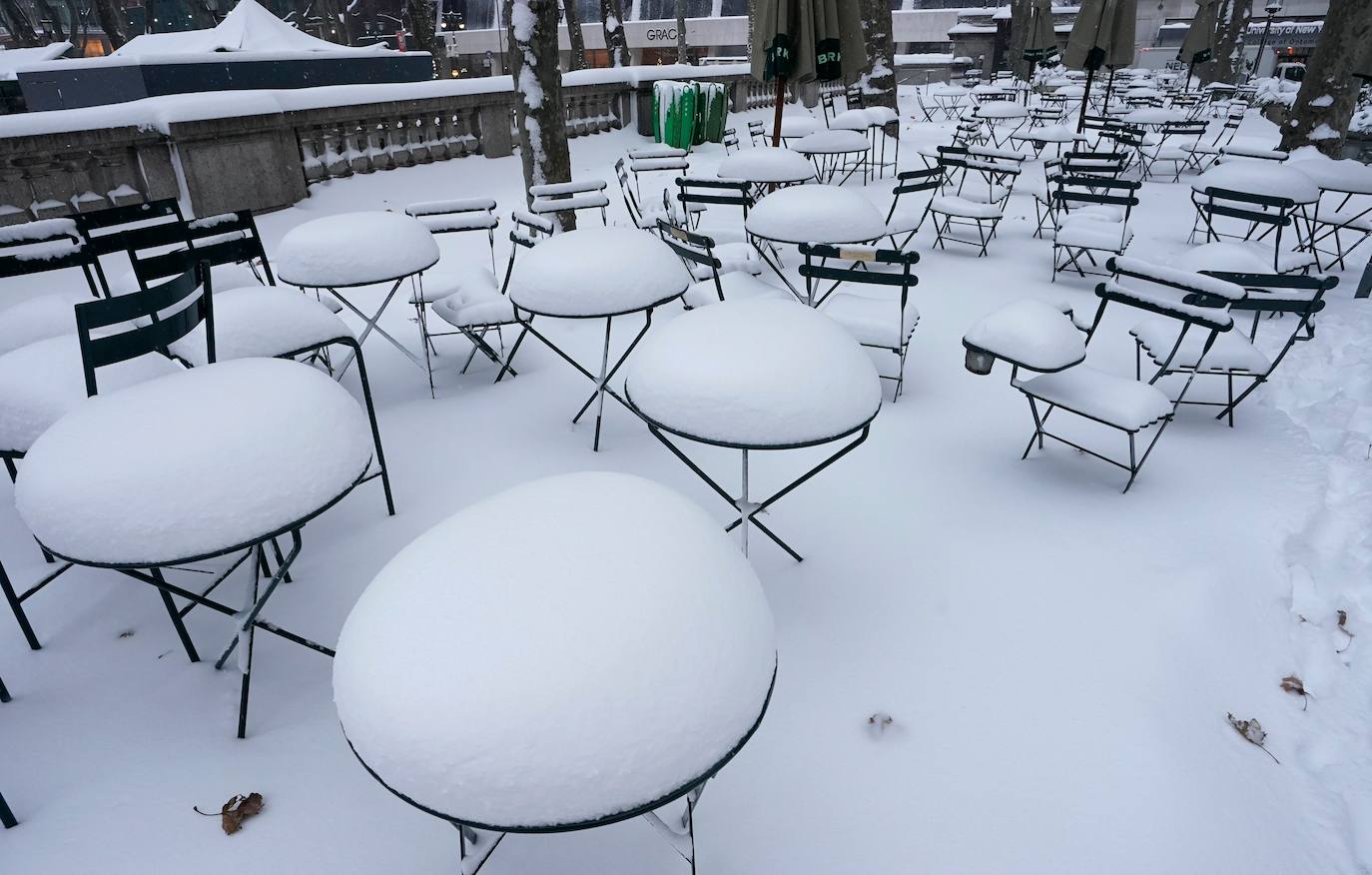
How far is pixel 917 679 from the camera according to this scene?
2559 mm

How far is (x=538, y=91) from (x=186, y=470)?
19.1ft

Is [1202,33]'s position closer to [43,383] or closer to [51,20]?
[43,383]

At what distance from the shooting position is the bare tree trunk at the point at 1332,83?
9859mm

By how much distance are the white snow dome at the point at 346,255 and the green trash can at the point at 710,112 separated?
34.7ft

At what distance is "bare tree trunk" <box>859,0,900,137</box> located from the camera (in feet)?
43.3

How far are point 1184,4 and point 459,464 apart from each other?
57.9 m

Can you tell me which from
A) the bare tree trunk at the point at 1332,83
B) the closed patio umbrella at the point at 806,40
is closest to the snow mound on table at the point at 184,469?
the closed patio umbrella at the point at 806,40

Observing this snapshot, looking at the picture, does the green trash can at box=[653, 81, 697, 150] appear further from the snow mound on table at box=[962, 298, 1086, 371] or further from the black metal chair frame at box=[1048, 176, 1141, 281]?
the snow mound on table at box=[962, 298, 1086, 371]

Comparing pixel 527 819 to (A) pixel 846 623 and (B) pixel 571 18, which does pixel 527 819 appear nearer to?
(A) pixel 846 623

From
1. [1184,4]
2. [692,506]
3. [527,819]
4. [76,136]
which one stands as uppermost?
[1184,4]

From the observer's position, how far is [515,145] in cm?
1146

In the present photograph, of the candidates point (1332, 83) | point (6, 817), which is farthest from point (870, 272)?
point (1332, 83)

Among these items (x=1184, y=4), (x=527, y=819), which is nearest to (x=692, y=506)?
(x=527, y=819)

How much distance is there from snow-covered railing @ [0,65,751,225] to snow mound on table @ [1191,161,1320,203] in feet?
31.4
